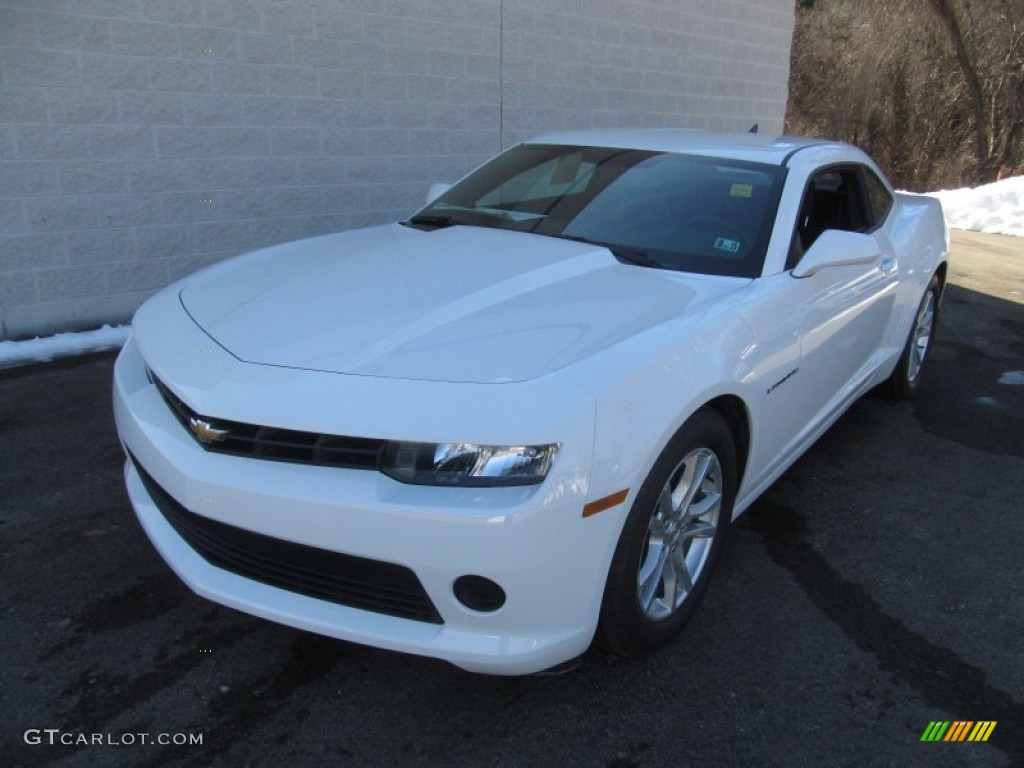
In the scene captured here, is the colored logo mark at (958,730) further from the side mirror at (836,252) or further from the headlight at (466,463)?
the side mirror at (836,252)

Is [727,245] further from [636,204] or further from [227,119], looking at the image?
[227,119]

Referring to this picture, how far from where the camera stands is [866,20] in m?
21.6

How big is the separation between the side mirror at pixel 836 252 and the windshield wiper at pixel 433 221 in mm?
1519

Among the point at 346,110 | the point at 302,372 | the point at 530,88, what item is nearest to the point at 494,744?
the point at 302,372

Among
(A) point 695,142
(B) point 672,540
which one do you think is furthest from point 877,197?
(B) point 672,540

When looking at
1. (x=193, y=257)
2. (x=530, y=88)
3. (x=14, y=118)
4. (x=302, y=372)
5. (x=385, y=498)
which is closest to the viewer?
(x=385, y=498)

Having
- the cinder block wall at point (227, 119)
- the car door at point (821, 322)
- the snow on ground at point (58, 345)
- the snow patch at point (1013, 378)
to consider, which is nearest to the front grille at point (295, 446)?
the car door at point (821, 322)

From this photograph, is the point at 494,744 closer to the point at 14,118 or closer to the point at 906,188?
the point at 14,118

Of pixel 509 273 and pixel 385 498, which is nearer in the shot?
pixel 385 498

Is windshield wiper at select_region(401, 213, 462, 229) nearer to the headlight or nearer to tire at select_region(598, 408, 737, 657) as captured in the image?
tire at select_region(598, 408, 737, 657)

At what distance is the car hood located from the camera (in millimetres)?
2326

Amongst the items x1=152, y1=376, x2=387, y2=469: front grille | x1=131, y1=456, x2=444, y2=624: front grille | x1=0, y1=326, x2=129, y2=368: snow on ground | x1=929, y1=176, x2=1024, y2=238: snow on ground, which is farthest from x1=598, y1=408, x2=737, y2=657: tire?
x1=929, y1=176, x2=1024, y2=238: snow on ground

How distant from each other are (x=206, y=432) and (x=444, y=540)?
2.43 ft

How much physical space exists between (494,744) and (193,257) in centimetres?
493
